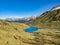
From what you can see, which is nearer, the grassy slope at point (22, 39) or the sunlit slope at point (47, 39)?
the grassy slope at point (22, 39)

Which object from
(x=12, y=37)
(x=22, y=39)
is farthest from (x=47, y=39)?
(x=12, y=37)

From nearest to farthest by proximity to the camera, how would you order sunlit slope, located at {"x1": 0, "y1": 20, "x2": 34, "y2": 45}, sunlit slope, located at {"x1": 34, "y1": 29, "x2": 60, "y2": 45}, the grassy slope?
1. sunlit slope, located at {"x1": 0, "y1": 20, "x2": 34, "y2": 45}
2. the grassy slope
3. sunlit slope, located at {"x1": 34, "y1": 29, "x2": 60, "y2": 45}

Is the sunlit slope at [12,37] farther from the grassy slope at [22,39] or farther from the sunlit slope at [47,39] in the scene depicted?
the sunlit slope at [47,39]

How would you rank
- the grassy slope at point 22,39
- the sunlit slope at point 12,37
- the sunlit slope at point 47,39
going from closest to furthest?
the sunlit slope at point 12,37, the grassy slope at point 22,39, the sunlit slope at point 47,39

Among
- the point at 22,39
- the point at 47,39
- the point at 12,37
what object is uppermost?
the point at 12,37

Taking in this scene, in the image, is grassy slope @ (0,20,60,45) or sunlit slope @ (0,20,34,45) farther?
grassy slope @ (0,20,60,45)

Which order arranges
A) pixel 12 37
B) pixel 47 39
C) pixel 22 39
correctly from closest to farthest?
pixel 12 37
pixel 22 39
pixel 47 39

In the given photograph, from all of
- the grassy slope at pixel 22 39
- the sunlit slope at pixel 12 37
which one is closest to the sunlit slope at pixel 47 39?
the grassy slope at pixel 22 39

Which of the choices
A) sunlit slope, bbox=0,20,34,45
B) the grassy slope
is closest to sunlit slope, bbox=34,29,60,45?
the grassy slope

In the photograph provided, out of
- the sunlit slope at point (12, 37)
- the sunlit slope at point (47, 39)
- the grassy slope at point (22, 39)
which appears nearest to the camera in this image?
the sunlit slope at point (12, 37)

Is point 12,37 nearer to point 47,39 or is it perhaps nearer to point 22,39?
point 22,39

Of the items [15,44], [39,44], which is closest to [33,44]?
[39,44]

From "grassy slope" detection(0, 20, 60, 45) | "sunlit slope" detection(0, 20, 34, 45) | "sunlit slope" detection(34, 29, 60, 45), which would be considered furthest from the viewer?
"sunlit slope" detection(34, 29, 60, 45)

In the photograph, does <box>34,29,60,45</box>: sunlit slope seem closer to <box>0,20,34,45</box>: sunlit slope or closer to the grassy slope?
the grassy slope
